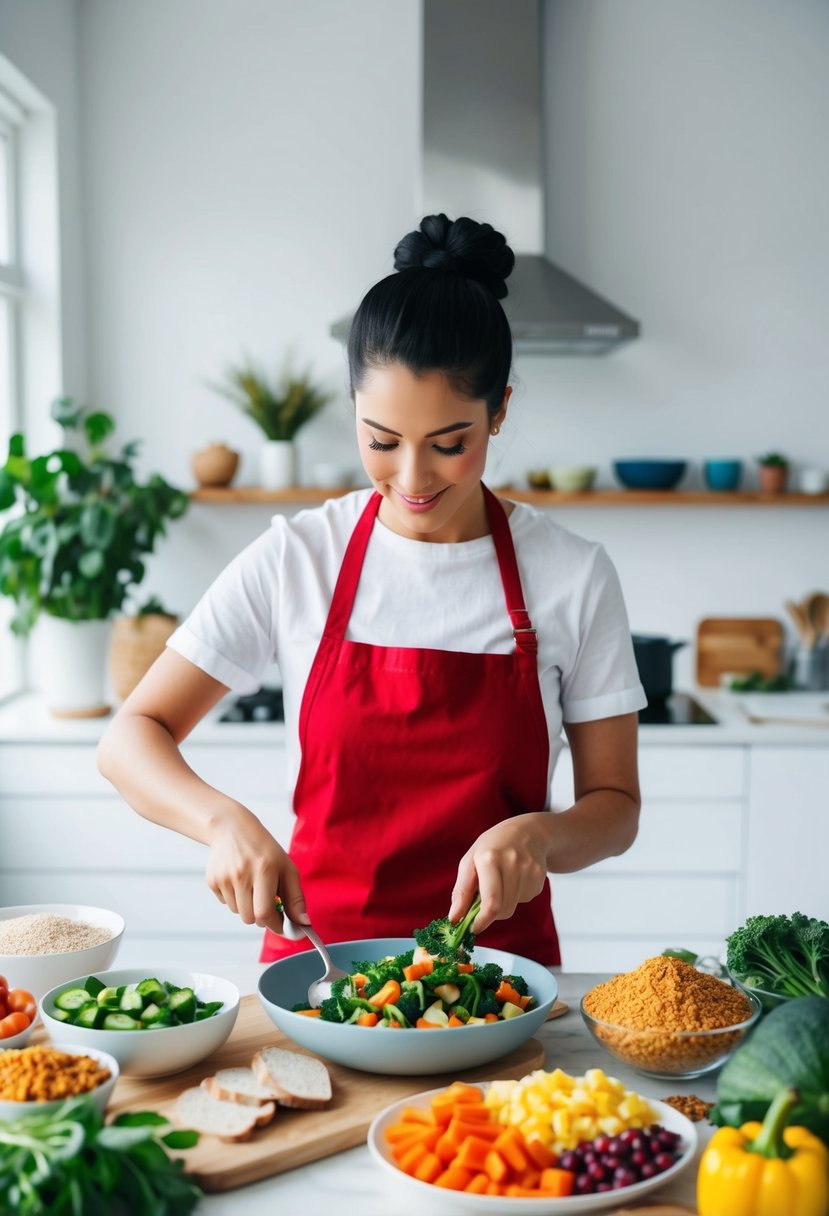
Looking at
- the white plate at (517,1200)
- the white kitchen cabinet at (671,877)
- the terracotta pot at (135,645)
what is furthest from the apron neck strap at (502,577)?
the terracotta pot at (135,645)

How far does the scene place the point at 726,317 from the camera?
3652 millimetres

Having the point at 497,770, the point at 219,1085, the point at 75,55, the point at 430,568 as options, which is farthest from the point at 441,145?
the point at 219,1085

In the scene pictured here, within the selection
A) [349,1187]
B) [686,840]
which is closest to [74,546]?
[686,840]

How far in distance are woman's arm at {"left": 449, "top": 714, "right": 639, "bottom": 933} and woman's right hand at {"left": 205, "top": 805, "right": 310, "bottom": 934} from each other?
181 mm

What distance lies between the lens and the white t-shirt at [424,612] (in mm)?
1655

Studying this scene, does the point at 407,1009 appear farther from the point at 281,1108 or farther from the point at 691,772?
the point at 691,772

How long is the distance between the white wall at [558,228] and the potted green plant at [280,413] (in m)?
0.10

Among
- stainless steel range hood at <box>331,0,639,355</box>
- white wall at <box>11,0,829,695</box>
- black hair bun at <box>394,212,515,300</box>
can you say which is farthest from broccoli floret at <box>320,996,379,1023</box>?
white wall at <box>11,0,829,695</box>

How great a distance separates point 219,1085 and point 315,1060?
11 cm

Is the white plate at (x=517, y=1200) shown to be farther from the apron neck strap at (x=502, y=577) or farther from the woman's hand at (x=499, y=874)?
the apron neck strap at (x=502, y=577)

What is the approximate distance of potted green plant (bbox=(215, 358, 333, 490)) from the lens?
355 centimetres

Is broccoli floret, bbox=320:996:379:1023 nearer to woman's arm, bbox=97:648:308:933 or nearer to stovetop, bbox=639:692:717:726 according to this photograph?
woman's arm, bbox=97:648:308:933

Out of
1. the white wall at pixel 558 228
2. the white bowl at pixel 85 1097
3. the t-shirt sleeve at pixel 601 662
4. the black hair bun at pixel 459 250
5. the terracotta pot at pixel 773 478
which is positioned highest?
the white wall at pixel 558 228

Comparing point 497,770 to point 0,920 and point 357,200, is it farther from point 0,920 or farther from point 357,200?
point 357,200
